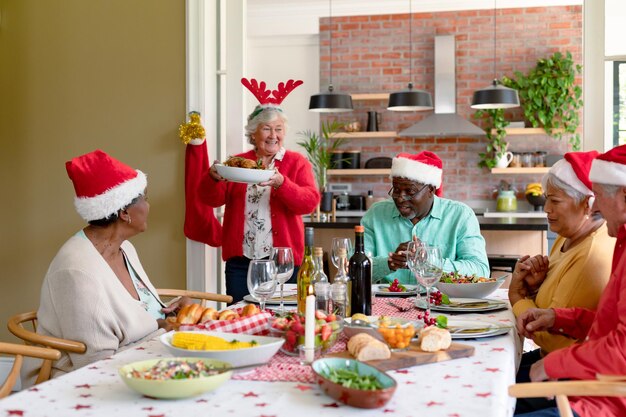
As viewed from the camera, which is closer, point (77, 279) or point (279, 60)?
point (77, 279)

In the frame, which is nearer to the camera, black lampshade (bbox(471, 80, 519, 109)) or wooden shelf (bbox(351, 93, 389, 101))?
black lampshade (bbox(471, 80, 519, 109))

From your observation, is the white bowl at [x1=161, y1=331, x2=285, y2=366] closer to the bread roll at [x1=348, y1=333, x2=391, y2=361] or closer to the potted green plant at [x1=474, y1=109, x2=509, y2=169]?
the bread roll at [x1=348, y1=333, x2=391, y2=361]

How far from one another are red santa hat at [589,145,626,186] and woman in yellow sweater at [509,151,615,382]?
268mm

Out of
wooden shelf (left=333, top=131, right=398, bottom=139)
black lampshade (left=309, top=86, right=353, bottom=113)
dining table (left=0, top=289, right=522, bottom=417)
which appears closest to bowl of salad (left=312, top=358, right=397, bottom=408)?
dining table (left=0, top=289, right=522, bottom=417)

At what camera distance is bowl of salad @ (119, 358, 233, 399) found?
130 centimetres

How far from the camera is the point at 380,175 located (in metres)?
8.33

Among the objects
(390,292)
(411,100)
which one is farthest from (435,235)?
(411,100)

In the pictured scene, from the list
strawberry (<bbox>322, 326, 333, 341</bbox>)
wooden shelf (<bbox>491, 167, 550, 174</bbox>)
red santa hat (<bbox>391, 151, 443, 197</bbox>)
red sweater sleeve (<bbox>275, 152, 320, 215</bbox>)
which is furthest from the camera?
wooden shelf (<bbox>491, 167, 550, 174</bbox>)

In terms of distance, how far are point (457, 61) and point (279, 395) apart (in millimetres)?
7201

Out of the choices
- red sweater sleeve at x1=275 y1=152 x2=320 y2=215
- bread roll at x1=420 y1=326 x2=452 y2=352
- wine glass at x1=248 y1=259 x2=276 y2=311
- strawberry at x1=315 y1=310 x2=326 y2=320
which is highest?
red sweater sleeve at x1=275 y1=152 x2=320 y2=215

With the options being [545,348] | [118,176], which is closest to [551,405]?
[545,348]

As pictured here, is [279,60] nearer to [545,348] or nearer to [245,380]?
[545,348]

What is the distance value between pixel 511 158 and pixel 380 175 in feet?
4.88

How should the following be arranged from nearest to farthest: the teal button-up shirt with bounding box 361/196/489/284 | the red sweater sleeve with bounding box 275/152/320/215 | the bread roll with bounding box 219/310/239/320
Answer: the bread roll with bounding box 219/310/239/320 < the teal button-up shirt with bounding box 361/196/489/284 < the red sweater sleeve with bounding box 275/152/320/215
